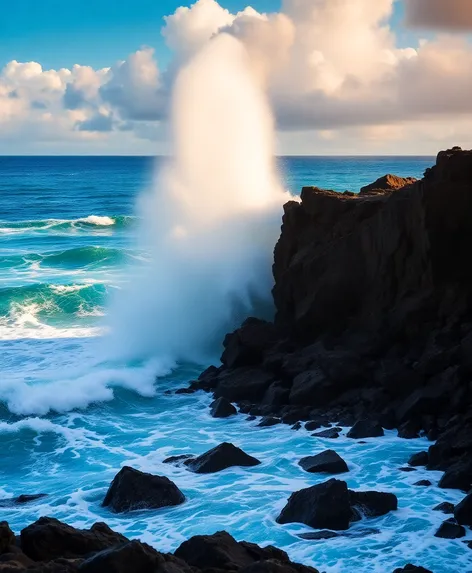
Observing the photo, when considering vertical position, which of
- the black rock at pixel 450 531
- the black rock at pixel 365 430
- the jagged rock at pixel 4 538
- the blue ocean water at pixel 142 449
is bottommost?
the blue ocean water at pixel 142 449

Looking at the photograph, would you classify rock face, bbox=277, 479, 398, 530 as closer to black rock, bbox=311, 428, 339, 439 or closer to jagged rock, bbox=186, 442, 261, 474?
jagged rock, bbox=186, 442, 261, 474

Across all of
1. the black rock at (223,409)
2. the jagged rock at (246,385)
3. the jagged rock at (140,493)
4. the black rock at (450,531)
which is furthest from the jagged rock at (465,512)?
the jagged rock at (246,385)

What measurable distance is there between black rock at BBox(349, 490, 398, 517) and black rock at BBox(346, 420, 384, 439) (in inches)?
126

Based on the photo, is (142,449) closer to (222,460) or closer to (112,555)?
(222,460)

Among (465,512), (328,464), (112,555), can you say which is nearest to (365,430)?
(328,464)

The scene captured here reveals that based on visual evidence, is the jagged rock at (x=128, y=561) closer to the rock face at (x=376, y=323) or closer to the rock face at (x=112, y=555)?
the rock face at (x=112, y=555)

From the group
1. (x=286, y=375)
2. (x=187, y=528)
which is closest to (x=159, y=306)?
(x=286, y=375)

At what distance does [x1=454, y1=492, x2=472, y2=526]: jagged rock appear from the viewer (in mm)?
10836

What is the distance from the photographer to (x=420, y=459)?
44.5ft

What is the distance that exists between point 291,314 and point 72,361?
20.1 ft

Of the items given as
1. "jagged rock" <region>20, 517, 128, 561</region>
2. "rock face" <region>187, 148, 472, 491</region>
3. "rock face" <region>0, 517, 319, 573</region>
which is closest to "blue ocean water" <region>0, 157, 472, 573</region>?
"rock face" <region>187, 148, 472, 491</region>

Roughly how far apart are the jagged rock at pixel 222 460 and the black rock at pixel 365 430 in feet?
6.22

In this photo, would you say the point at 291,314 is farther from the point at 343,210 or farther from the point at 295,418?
the point at 295,418

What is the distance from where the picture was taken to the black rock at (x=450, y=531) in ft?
34.9
